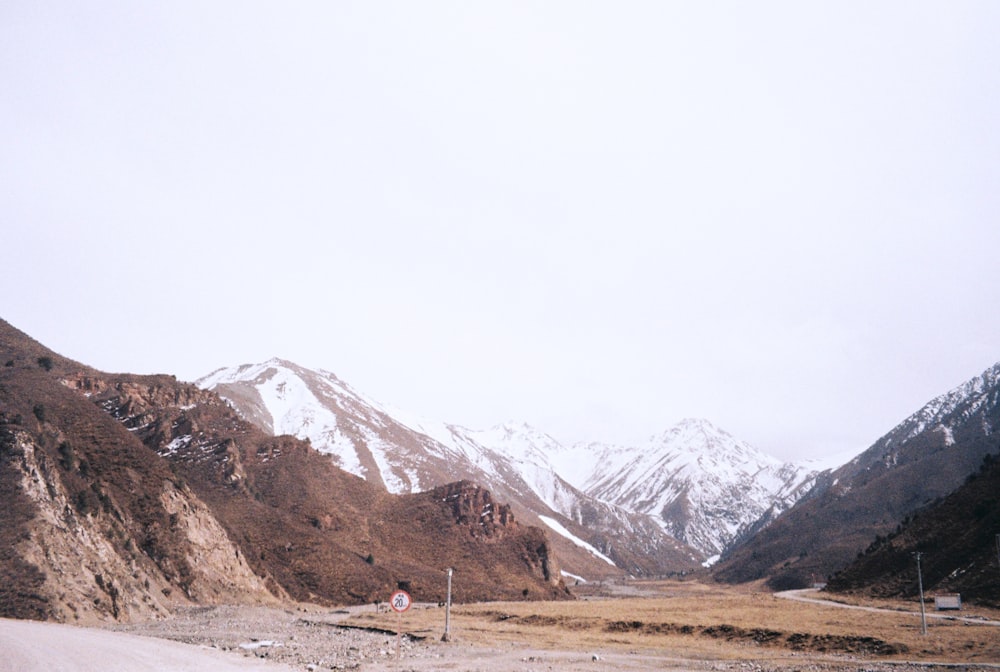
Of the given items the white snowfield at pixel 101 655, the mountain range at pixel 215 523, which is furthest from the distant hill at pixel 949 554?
the white snowfield at pixel 101 655

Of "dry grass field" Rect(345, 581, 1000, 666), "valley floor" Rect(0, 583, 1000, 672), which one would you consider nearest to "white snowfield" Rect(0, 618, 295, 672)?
"valley floor" Rect(0, 583, 1000, 672)

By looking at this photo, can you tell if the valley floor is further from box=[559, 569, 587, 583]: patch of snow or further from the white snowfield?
box=[559, 569, 587, 583]: patch of snow

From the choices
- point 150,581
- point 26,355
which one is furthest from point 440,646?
point 26,355

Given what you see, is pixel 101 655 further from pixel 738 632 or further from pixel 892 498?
pixel 892 498

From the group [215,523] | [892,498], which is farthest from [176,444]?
[892,498]

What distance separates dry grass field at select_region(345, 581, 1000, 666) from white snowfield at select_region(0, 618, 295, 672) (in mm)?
7809

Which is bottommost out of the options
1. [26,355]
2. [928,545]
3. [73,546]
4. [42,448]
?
[928,545]

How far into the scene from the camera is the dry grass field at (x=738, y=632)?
112 ft

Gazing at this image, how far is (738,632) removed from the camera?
140ft

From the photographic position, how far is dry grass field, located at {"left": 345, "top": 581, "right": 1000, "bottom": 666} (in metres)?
34.2

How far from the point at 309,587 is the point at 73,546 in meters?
35.6

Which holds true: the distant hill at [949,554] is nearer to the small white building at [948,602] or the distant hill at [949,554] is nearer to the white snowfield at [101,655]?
the small white building at [948,602]

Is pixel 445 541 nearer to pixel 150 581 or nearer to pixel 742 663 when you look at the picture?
pixel 150 581

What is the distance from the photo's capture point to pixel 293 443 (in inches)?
4205
